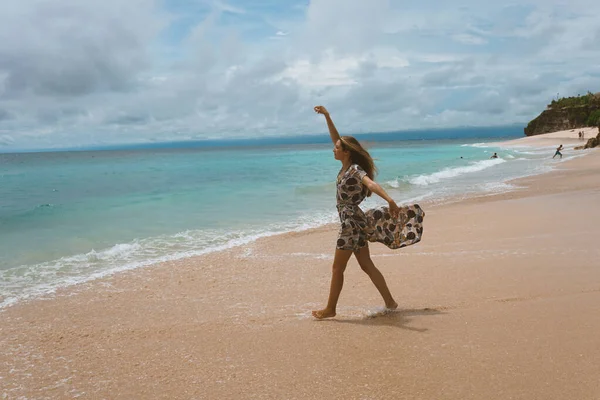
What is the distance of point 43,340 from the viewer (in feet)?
17.3

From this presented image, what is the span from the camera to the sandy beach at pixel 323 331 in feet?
12.8

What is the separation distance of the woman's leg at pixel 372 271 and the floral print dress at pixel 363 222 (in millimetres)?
100

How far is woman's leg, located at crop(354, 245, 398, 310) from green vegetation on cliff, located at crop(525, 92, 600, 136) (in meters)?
96.8

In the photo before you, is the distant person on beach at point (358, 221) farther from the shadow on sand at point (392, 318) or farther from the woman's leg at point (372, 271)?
the shadow on sand at point (392, 318)

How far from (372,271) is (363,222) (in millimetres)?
572

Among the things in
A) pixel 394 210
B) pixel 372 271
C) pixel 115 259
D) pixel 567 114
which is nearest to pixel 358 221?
pixel 394 210

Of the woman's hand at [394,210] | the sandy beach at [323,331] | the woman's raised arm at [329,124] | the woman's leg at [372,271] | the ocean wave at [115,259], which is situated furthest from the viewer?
the ocean wave at [115,259]

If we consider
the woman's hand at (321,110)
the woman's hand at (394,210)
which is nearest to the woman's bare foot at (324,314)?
the woman's hand at (394,210)

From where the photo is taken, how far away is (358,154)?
5.32m

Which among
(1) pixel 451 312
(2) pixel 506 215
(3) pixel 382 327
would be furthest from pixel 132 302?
(2) pixel 506 215

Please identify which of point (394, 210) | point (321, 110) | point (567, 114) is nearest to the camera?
point (394, 210)

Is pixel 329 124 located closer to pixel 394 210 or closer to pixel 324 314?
pixel 394 210

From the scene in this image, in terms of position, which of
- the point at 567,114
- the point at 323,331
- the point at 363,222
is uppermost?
the point at 567,114

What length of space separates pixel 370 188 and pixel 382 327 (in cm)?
143
